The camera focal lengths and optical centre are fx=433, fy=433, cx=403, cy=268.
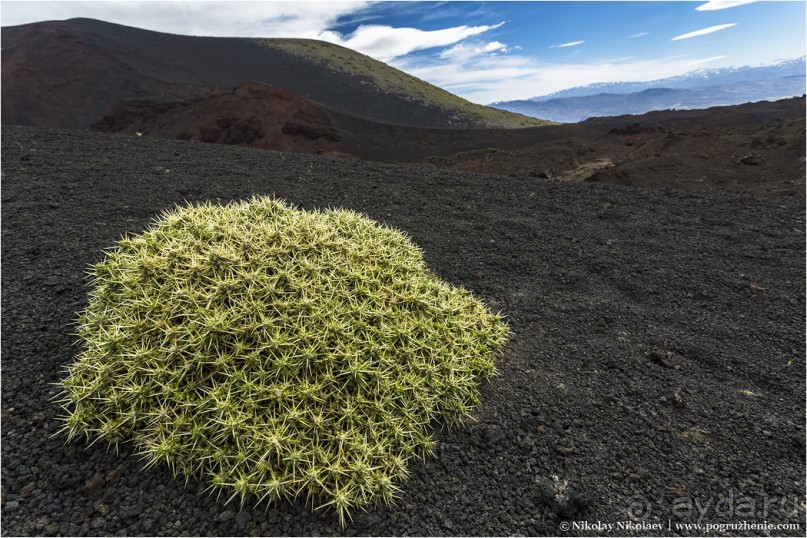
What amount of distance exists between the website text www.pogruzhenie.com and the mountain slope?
96.2ft

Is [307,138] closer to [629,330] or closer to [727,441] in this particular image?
[629,330]

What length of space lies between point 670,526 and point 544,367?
60.9 inches

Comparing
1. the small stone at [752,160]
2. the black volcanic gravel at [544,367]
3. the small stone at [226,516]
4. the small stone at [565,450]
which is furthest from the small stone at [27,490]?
the small stone at [752,160]

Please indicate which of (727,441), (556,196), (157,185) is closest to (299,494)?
(727,441)

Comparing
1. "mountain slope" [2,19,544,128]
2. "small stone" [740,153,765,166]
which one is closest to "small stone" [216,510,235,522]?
"small stone" [740,153,765,166]

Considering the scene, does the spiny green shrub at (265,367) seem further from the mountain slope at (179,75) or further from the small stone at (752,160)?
the mountain slope at (179,75)

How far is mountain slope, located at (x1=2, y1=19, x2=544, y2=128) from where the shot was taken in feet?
91.7

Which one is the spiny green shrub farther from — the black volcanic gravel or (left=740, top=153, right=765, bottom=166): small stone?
(left=740, top=153, right=765, bottom=166): small stone

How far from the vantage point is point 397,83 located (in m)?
44.4

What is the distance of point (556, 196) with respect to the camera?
9.34 meters

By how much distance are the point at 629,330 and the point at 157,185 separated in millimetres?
7661

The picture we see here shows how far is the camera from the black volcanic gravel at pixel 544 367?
2559 mm

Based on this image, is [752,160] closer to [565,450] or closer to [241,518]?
[565,450]

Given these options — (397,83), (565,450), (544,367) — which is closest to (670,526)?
(565,450)
